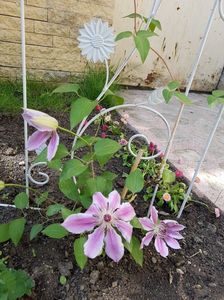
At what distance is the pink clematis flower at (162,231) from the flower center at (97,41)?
47 centimetres

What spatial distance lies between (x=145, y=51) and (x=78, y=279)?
674 millimetres

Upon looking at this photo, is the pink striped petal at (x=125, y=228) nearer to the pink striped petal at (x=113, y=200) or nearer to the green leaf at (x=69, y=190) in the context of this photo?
the pink striped petal at (x=113, y=200)

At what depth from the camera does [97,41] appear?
32.1 inches

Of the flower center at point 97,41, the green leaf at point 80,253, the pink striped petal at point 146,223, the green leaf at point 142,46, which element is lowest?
the green leaf at point 80,253

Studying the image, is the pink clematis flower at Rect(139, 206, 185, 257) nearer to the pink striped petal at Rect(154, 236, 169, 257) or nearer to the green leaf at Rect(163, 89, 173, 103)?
the pink striped petal at Rect(154, 236, 169, 257)

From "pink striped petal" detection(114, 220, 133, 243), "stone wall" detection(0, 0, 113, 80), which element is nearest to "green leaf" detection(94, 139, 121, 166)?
"pink striped petal" detection(114, 220, 133, 243)

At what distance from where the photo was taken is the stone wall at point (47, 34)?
222 cm

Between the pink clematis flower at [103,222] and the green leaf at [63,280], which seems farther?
the green leaf at [63,280]

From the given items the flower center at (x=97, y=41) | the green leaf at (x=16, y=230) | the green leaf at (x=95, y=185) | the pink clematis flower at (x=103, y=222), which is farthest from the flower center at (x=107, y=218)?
the flower center at (x=97, y=41)

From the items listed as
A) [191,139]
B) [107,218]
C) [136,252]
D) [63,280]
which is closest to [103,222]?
[107,218]

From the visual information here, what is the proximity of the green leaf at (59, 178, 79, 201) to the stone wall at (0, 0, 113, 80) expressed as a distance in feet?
5.79

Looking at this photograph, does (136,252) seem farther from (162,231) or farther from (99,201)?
(99,201)

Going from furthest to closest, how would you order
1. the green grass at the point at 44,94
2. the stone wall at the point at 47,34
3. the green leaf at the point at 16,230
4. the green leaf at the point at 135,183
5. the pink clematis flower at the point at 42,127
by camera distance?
the stone wall at the point at 47,34 → the green grass at the point at 44,94 → the green leaf at the point at 16,230 → the green leaf at the point at 135,183 → the pink clematis flower at the point at 42,127

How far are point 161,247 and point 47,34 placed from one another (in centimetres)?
197
